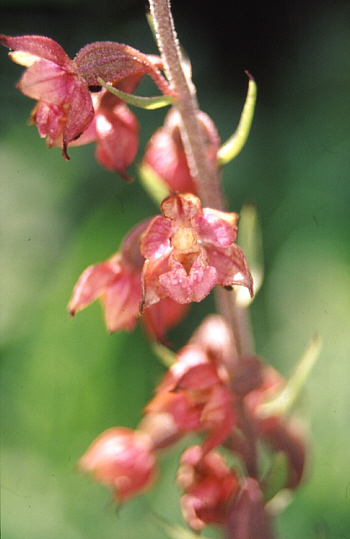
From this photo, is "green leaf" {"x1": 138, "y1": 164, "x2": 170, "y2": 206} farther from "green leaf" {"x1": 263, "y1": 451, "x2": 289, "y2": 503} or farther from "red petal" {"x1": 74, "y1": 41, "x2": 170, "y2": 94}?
"green leaf" {"x1": 263, "y1": 451, "x2": 289, "y2": 503}

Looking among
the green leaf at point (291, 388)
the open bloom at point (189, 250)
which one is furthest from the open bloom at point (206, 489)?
the open bloom at point (189, 250)

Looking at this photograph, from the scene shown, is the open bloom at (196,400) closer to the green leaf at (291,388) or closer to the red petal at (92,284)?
the green leaf at (291,388)

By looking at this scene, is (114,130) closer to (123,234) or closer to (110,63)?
(110,63)

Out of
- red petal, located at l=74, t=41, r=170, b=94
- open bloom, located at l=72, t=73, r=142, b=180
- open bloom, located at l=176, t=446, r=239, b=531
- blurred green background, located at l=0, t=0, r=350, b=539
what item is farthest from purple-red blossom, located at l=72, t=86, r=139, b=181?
blurred green background, located at l=0, t=0, r=350, b=539

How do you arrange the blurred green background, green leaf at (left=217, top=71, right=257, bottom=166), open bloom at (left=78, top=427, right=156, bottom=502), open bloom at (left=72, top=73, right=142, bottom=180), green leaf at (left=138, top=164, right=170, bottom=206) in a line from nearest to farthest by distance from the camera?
green leaf at (left=217, top=71, right=257, bottom=166) → open bloom at (left=72, top=73, right=142, bottom=180) → green leaf at (left=138, top=164, right=170, bottom=206) → open bloom at (left=78, top=427, right=156, bottom=502) → the blurred green background

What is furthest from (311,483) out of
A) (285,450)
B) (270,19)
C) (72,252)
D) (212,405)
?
(270,19)

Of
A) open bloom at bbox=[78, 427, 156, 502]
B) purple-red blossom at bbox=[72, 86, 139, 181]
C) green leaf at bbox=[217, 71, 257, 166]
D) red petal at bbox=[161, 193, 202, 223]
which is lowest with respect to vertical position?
open bloom at bbox=[78, 427, 156, 502]

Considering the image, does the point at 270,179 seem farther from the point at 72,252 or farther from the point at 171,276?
the point at 171,276
